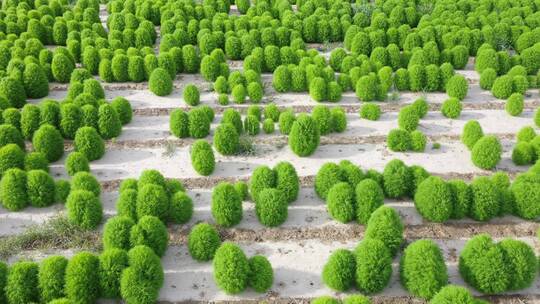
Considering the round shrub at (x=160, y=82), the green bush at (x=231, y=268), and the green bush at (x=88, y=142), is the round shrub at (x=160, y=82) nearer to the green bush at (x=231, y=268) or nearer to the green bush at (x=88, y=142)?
the green bush at (x=88, y=142)

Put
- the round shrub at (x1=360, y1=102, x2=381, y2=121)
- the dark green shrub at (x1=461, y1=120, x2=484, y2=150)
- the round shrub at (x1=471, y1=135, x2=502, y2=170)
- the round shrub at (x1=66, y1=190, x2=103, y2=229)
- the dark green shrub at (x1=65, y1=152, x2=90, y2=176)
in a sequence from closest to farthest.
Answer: the round shrub at (x1=66, y1=190, x2=103, y2=229)
the dark green shrub at (x1=65, y1=152, x2=90, y2=176)
the round shrub at (x1=471, y1=135, x2=502, y2=170)
the dark green shrub at (x1=461, y1=120, x2=484, y2=150)
the round shrub at (x1=360, y1=102, x2=381, y2=121)

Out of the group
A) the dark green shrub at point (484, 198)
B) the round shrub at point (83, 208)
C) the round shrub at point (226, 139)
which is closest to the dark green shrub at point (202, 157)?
the round shrub at point (226, 139)

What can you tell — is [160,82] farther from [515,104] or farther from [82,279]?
[515,104]

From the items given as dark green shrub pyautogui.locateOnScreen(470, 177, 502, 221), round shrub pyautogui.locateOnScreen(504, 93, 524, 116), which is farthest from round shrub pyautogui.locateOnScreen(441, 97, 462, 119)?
dark green shrub pyautogui.locateOnScreen(470, 177, 502, 221)

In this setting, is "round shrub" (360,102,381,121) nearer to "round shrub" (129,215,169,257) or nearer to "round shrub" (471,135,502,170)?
"round shrub" (471,135,502,170)

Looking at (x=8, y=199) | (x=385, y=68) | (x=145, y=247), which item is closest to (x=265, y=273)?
(x=145, y=247)

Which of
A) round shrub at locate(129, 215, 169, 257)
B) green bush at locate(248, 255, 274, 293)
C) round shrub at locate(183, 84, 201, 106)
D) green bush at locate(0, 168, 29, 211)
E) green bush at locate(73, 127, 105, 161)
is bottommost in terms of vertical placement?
green bush at locate(248, 255, 274, 293)
